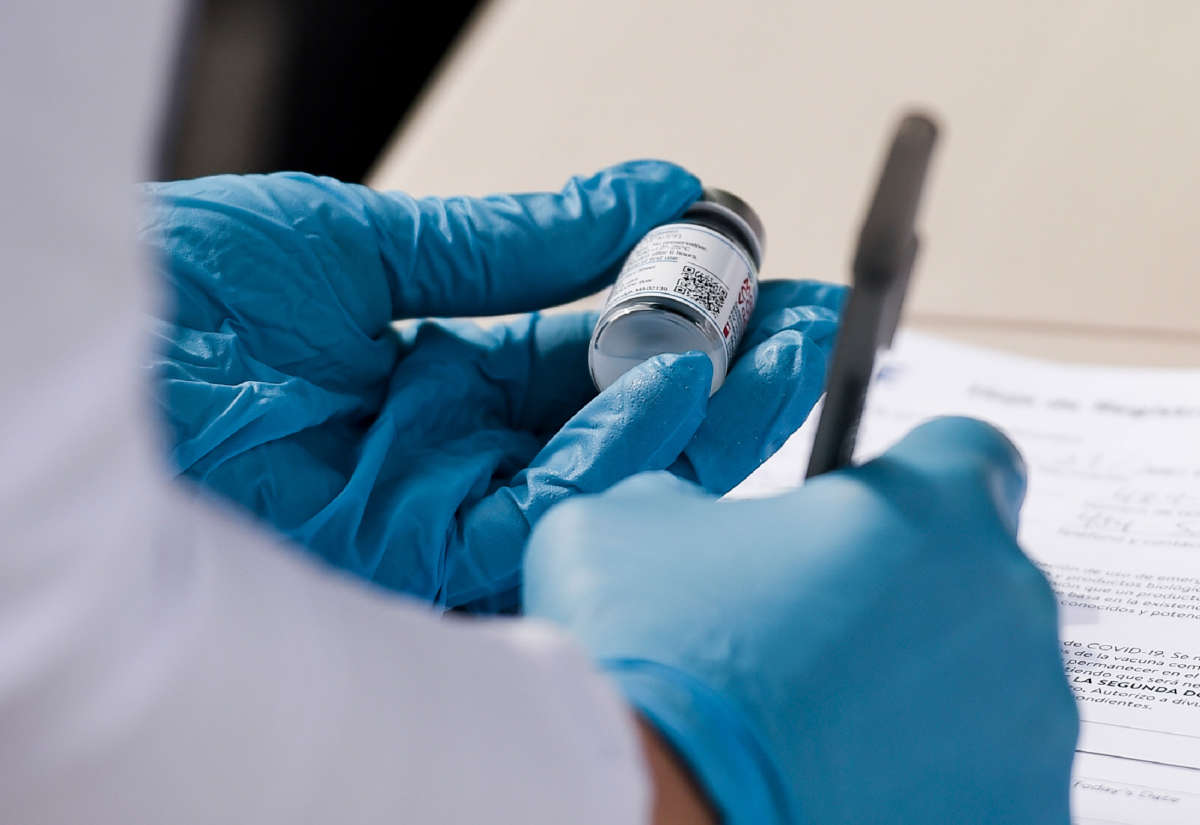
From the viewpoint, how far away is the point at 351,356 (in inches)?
26.4

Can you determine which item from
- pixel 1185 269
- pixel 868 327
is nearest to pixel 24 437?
pixel 868 327

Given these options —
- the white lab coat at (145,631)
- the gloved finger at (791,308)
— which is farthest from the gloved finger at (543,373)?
the white lab coat at (145,631)

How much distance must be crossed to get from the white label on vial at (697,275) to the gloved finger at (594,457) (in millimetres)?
41

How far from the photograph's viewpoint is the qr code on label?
1.97 feet

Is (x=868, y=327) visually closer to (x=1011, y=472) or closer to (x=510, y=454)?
(x=1011, y=472)

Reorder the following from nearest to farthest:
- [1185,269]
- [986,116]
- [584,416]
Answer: [584,416] → [1185,269] → [986,116]

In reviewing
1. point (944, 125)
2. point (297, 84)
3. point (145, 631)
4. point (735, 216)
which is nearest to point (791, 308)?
point (735, 216)

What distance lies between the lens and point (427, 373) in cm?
69

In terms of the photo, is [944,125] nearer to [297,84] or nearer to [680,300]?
[680,300]

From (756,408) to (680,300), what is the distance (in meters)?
0.07

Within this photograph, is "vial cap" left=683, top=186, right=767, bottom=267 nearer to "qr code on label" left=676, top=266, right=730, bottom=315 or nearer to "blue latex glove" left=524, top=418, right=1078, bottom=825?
"qr code on label" left=676, top=266, right=730, bottom=315

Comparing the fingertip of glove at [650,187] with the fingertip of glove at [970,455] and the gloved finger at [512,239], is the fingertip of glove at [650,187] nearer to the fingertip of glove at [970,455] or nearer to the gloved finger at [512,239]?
the gloved finger at [512,239]

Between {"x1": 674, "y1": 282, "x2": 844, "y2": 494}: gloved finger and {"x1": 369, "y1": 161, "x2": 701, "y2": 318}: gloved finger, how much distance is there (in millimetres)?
133

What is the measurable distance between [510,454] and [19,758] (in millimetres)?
448
